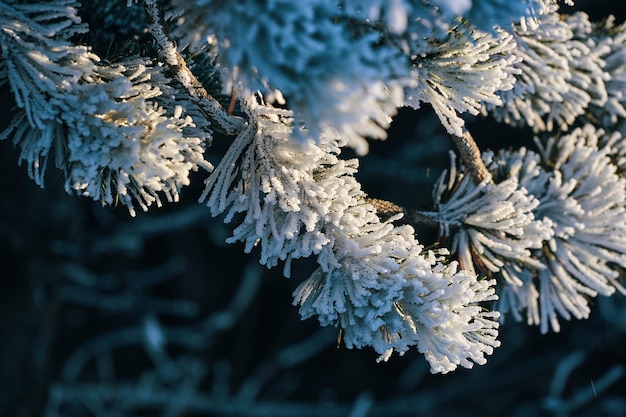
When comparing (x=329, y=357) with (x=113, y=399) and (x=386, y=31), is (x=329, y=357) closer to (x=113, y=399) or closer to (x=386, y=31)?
(x=113, y=399)

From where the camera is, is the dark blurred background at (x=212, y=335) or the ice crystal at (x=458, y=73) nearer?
the ice crystal at (x=458, y=73)

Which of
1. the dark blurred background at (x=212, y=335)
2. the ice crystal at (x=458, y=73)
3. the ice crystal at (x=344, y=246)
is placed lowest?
the dark blurred background at (x=212, y=335)

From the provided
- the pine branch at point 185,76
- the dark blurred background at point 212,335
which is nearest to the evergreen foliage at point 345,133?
the pine branch at point 185,76

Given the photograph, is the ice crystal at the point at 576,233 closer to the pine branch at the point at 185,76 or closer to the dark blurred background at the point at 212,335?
the pine branch at the point at 185,76

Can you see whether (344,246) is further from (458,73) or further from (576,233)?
(576,233)

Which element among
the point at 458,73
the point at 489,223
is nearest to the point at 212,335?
the point at 489,223

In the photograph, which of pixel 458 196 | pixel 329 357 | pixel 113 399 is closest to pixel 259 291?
pixel 329 357

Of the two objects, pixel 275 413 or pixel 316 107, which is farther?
pixel 275 413
